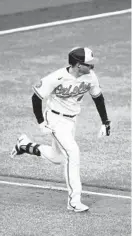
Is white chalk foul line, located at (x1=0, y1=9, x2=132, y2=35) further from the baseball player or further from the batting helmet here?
the batting helmet

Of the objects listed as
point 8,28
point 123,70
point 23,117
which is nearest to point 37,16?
point 8,28

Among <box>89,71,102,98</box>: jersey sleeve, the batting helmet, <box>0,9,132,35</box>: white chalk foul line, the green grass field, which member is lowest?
the green grass field

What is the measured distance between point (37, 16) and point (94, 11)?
1.57 meters

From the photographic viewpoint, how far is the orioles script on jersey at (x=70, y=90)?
→ 10.4 m

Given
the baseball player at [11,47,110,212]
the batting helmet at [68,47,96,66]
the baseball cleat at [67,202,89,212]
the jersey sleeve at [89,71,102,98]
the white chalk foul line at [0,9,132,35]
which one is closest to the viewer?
the batting helmet at [68,47,96,66]

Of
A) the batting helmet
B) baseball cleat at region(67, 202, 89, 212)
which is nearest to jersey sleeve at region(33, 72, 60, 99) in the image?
the batting helmet

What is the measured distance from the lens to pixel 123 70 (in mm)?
17922

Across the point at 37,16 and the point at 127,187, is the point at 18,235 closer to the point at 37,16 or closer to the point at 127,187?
the point at 127,187

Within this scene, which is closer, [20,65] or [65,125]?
[65,125]

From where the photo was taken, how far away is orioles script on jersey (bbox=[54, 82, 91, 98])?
10.4m

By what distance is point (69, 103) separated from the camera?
34.7ft

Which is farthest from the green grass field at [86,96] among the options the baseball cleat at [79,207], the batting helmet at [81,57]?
the batting helmet at [81,57]

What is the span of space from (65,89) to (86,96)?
6076 mm

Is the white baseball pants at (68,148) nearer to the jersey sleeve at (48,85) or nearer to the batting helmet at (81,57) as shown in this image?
the jersey sleeve at (48,85)
